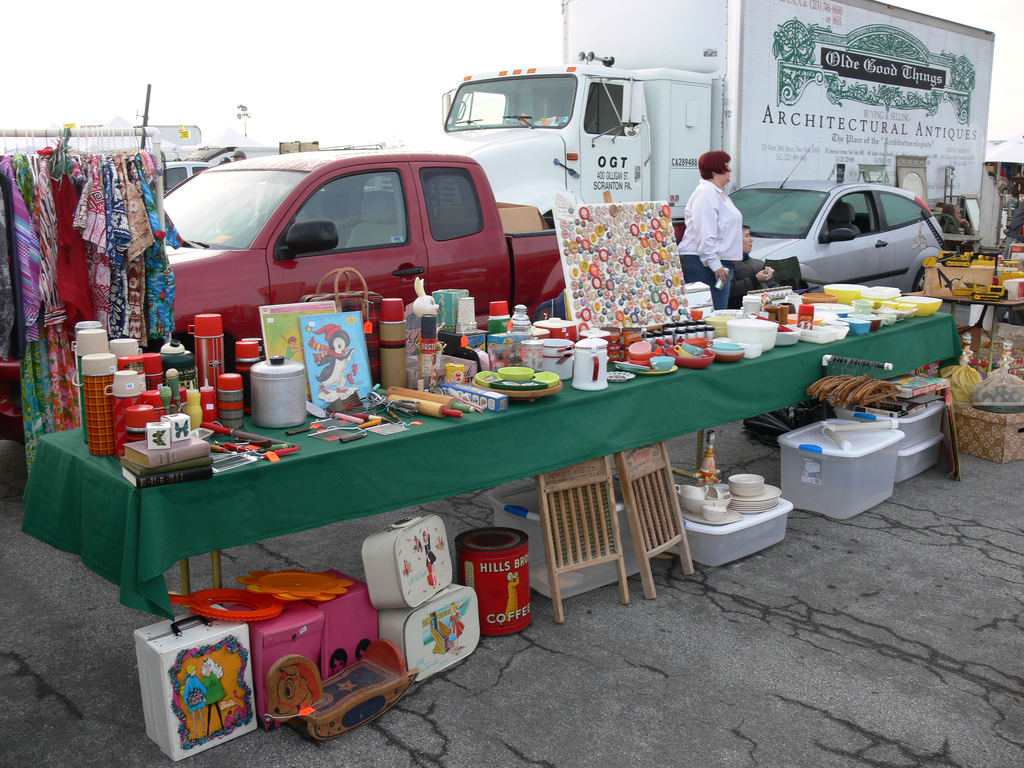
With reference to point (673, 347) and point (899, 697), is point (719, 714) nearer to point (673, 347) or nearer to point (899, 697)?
point (899, 697)

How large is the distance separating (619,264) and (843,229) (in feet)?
17.4

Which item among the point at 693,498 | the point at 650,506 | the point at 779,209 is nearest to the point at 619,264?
the point at 693,498

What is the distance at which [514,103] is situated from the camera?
956cm

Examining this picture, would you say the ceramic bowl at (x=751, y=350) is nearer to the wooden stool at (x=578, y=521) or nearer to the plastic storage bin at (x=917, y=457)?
the wooden stool at (x=578, y=521)

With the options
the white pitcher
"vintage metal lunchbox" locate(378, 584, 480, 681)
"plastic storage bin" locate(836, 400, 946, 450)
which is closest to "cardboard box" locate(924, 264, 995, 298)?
"plastic storage bin" locate(836, 400, 946, 450)

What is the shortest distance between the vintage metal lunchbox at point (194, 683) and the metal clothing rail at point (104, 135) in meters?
2.28

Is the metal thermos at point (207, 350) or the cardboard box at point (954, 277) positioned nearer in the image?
the metal thermos at point (207, 350)

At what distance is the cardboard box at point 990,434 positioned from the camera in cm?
598

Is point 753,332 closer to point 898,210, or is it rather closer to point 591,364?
point 591,364

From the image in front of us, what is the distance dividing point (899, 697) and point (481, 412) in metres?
1.86

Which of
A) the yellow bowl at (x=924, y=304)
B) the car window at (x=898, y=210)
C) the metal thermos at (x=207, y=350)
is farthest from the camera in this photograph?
the car window at (x=898, y=210)

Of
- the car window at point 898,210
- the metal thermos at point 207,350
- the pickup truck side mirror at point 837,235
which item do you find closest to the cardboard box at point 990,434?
the pickup truck side mirror at point 837,235

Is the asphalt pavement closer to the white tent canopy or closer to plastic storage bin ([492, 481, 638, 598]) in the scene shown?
plastic storage bin ([492, 481, 638, 598])

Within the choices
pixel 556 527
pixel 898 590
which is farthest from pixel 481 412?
pixel 898 590
